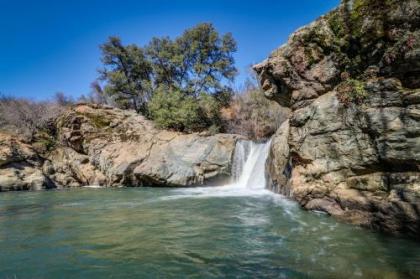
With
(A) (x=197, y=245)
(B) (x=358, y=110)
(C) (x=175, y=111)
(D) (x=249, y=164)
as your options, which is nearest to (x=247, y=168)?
(D) (x=249, y=164)

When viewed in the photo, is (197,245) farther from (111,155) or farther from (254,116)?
(254,116)

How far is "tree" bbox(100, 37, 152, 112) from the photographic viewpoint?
28.5m

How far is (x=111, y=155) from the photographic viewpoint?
873 inches

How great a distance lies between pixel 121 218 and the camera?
32.4 ft

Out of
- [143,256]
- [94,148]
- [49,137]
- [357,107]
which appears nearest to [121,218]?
[143,256]

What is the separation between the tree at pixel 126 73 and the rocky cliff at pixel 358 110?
1971 cm

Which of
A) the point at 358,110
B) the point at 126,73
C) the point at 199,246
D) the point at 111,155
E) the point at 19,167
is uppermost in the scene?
the point at 126,73

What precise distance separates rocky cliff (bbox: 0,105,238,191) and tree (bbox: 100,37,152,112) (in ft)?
14.2

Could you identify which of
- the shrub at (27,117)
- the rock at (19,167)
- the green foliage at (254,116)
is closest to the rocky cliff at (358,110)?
the green foliage at (254,116)

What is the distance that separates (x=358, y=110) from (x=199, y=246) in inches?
203

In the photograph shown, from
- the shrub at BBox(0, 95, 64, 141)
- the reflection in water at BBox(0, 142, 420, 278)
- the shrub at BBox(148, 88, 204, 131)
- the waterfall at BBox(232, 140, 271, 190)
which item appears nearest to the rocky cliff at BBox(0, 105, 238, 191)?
the waterfall at BBox(232, 140, 271, 190)

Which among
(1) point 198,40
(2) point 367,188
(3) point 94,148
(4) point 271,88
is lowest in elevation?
(2) point 367,188

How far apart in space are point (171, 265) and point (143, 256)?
2.42 ft

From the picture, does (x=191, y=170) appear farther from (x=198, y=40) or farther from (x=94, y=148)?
(x=198, y=40)
